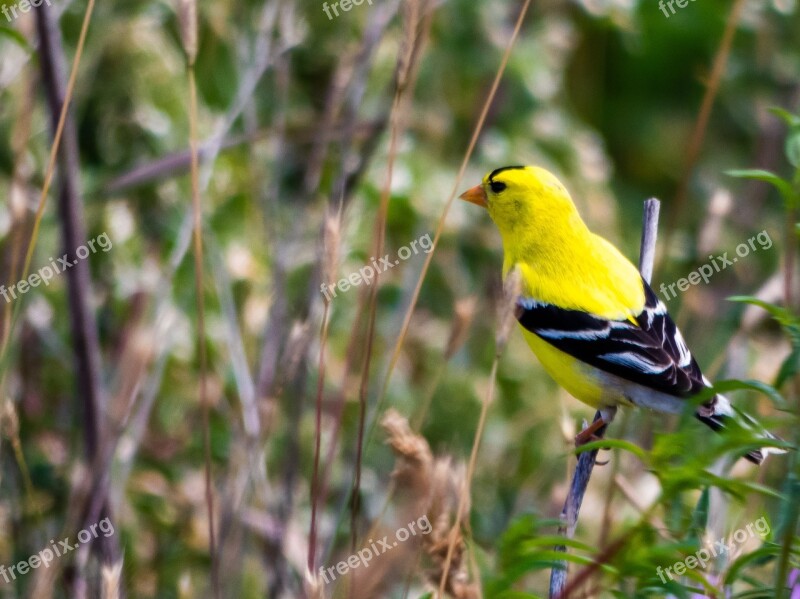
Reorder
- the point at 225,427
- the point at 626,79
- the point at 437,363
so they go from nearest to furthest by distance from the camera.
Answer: the point at 225,427, the point at 437,363, the point at 626,79

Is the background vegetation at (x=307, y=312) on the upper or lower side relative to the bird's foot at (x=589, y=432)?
upper

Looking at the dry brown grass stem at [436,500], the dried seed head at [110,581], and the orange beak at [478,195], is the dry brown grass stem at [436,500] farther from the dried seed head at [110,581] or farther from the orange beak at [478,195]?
the orange beak at [478,195]

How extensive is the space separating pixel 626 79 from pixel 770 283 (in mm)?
2072

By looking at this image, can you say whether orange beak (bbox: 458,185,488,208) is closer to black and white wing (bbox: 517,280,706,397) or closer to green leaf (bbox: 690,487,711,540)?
black and white wing (bbox: 517,280,706,397)

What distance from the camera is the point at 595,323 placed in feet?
6.49

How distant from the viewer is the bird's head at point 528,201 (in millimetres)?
2225

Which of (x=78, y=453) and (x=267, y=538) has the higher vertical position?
(x=78, y=453)

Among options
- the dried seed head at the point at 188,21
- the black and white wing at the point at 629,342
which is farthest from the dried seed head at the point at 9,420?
the black and white wing at the point at 629,342

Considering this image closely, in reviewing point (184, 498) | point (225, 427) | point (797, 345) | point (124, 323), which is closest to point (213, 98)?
point (124, 323)

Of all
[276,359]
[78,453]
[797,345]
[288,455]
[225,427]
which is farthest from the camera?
[225,427]

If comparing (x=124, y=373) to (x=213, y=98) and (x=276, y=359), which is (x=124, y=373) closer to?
(x=276, y=359)

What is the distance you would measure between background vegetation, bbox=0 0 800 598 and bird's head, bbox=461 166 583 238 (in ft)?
0.86

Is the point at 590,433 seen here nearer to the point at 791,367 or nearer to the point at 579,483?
the point at 579,483

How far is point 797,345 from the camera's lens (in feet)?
3.28
